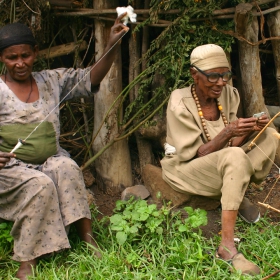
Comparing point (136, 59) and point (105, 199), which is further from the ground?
point (136, 59)

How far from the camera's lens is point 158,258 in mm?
3477

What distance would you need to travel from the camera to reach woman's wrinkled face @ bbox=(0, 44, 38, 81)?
366 centimetres

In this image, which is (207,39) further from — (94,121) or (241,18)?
(94,121)

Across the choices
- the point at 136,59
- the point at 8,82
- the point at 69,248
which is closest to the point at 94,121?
the point at 136,59

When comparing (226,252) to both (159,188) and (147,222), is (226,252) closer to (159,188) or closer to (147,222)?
(147,222)

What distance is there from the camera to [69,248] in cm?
371

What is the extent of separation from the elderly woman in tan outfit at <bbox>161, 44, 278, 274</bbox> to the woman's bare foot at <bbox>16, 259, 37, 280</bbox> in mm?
1205

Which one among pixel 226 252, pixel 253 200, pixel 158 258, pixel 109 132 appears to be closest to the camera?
pixel 226 252

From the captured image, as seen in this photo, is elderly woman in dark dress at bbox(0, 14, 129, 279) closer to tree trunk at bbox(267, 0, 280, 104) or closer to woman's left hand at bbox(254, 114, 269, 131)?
woman's left hand at bbox(254, 114, 269, 131)


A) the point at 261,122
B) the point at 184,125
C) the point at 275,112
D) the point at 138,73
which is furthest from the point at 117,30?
the point at 275,112

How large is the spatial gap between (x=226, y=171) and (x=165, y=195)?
0.87 m

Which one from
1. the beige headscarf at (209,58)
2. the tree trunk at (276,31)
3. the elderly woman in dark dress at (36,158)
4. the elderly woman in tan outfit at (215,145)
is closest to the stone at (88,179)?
the elderly woman in dark dress at (36,158)

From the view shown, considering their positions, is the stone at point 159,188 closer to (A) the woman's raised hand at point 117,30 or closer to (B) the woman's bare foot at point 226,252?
(B) the woman's bare foot at point 226,252

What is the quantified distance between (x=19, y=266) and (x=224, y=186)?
1519mm
